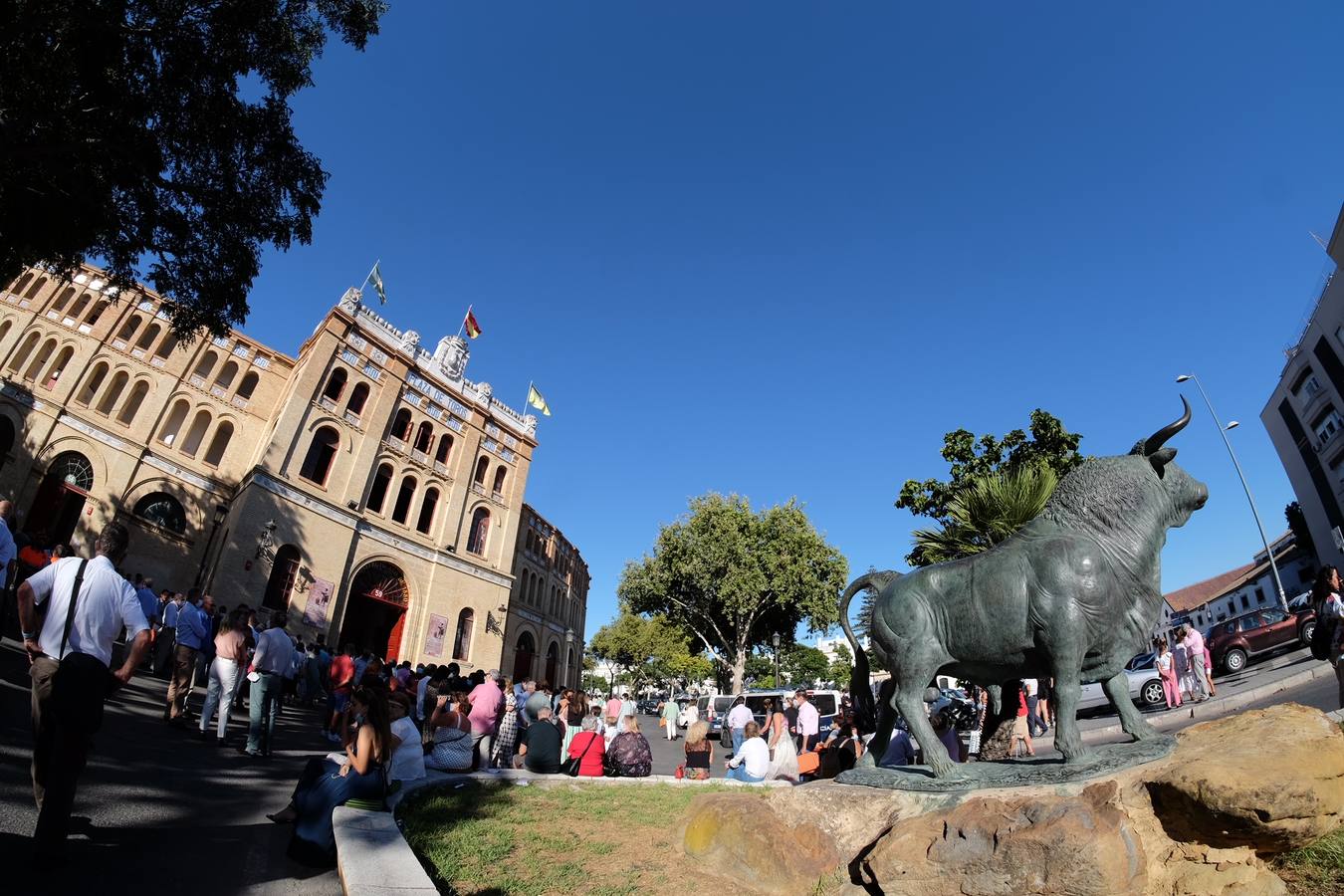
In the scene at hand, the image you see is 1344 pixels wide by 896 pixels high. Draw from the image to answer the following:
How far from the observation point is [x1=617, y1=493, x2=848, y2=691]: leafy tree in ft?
91.1

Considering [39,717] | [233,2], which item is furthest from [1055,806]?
[233,2]

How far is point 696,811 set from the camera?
178 inches

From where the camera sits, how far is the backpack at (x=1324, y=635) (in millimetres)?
6379

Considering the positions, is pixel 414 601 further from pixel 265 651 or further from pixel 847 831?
pixel 847 831

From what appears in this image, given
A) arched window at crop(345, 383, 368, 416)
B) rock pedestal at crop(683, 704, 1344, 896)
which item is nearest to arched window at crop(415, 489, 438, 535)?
arched window at crop(345, 383, 368, 416)

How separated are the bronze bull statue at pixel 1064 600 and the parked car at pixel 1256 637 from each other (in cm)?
1683

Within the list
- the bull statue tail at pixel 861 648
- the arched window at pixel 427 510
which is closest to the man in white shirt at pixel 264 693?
the bull statue tail at pixel 861 648

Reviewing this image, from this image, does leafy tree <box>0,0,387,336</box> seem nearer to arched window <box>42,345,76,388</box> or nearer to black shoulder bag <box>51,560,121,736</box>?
black shoulder bag <box>51,560,121,736</box>

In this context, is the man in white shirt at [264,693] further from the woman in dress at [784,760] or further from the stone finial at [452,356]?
the stone finial at [452,356]

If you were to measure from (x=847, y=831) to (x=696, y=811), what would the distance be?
111cm

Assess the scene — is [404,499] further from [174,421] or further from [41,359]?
[41,359]

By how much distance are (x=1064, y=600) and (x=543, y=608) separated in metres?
34.4

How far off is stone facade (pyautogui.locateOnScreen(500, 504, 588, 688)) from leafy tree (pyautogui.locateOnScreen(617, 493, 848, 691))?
619 centimetres

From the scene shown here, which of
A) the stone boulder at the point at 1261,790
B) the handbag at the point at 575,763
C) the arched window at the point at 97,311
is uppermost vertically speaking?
the arched window at the point at 97,311
